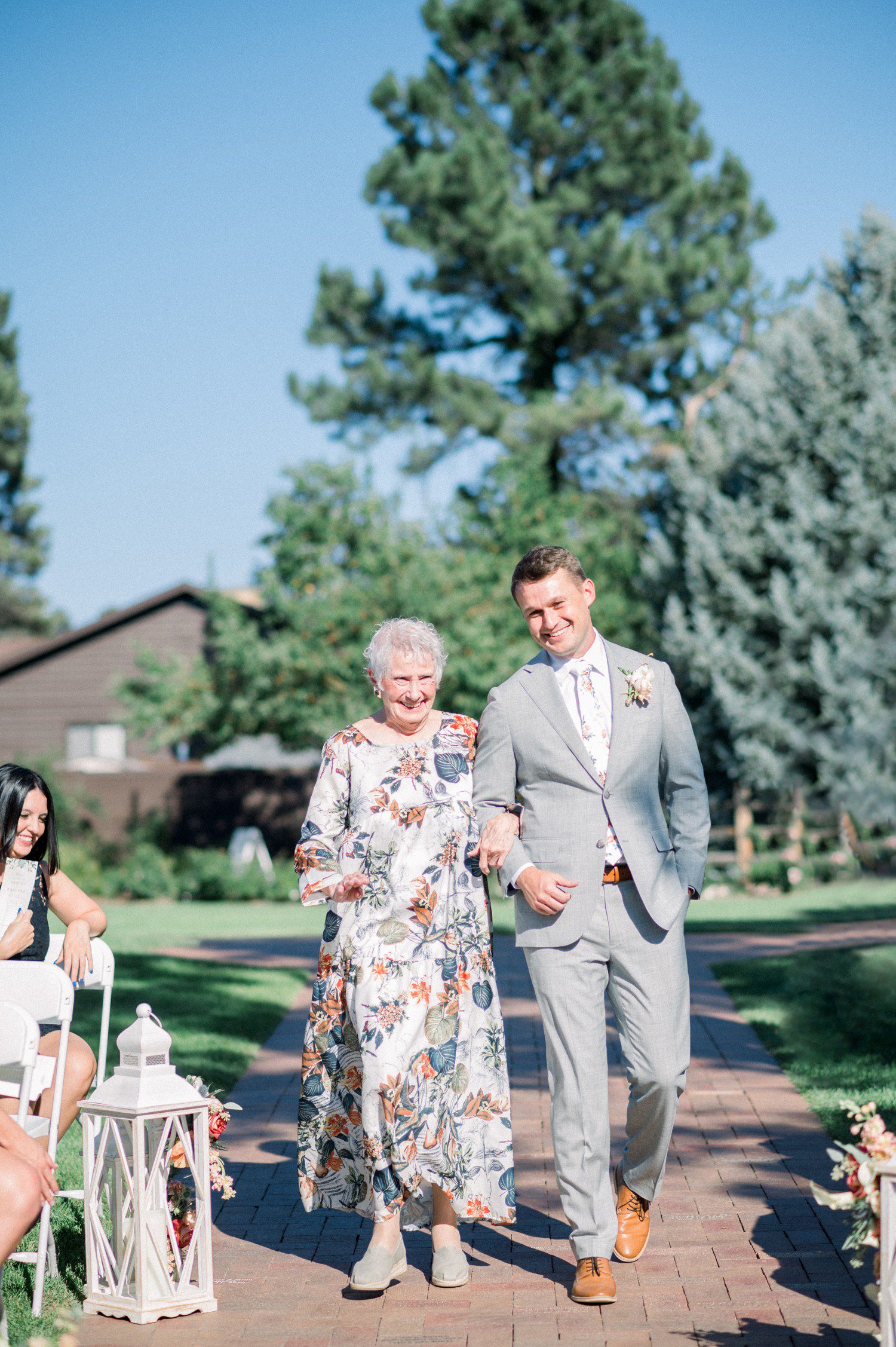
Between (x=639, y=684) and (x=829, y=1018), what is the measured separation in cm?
504

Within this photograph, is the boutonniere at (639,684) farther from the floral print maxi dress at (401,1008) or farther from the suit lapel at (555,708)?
the floral print maxi dress at (401,1008)

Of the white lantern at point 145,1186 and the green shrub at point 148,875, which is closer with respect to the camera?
the white lantern at point 145,1186

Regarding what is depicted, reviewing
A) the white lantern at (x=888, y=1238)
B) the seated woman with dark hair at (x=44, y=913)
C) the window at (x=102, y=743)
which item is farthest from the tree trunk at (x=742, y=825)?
the white lantern at (x=888, y=1238)

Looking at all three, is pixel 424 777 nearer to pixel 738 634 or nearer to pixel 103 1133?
pixel 103 1133

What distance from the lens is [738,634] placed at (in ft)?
77.1

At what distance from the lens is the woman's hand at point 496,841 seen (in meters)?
4.09

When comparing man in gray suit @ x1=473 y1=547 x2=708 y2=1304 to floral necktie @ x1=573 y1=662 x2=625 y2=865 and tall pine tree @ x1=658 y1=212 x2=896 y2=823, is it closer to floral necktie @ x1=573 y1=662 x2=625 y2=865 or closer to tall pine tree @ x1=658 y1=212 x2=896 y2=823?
floral necktie @ x1=573 y1=662 x2=625 y2=865

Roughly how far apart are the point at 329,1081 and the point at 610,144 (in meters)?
27.9

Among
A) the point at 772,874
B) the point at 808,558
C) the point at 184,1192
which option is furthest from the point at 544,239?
the point at 184,1192

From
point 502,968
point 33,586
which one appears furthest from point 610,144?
point 33,586

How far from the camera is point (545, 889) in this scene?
4074 millimetres

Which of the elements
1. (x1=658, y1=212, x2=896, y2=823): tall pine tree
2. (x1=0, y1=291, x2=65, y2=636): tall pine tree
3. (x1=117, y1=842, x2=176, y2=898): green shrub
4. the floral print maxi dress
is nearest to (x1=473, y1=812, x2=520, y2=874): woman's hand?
the floral print maxi dress

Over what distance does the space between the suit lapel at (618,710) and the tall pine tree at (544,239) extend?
24.4 metres

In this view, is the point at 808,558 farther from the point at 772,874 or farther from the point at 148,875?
the point at 148,875
